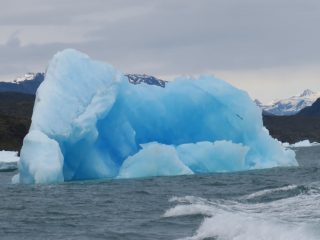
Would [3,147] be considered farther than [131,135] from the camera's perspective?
Yes

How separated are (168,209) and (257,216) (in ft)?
11.6

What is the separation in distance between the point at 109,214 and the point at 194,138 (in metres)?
15.6

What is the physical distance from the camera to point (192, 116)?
35.0m

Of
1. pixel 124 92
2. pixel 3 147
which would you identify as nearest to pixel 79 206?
pixel 124 92

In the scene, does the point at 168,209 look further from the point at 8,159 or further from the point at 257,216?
the point at 8,159

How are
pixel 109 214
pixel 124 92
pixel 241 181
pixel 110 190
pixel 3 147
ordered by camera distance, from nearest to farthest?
pixel 109 214, pixel 110 190, pixel 241 181, pixel 124 92, pixel 3 147

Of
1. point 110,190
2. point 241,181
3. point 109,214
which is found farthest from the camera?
point 241,181

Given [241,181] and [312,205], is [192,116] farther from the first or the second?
[312,205]

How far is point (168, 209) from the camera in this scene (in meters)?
20.7

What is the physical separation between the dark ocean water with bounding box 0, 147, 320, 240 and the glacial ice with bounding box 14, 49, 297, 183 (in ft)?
4.29

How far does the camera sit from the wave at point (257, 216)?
1485cm

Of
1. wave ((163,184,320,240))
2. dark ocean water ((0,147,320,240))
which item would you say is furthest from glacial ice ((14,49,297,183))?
wave ((163,184,320,240))

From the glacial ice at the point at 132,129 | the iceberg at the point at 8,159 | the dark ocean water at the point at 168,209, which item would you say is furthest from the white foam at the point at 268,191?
the iceberg at the point at 8,159

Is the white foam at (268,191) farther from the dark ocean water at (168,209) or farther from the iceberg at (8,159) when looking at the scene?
the iceberg at (8,159)
